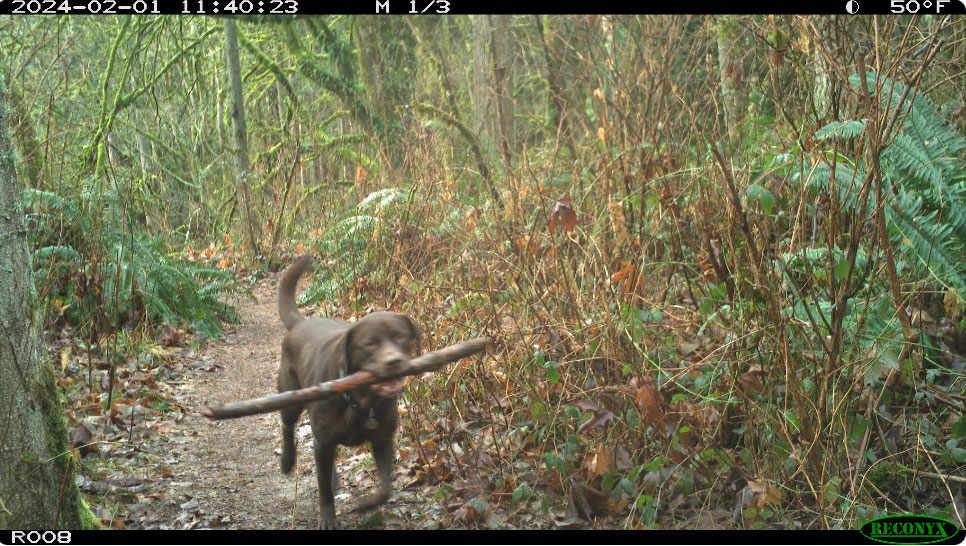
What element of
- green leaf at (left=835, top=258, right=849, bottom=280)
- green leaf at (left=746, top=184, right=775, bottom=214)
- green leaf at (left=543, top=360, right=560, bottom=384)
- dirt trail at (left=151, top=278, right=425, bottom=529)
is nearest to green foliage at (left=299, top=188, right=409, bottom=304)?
dirt trail at (left=151, top=278, right=425, bottom=529)

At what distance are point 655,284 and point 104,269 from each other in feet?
16.1

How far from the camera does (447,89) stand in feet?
28.6

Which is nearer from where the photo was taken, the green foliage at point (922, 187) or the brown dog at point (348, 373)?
the brown dog at point (348, 373)

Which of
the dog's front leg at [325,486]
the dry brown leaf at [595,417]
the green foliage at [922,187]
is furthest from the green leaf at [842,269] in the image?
the dog's front leg at [325,486]

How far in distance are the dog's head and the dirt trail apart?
3.07 ft

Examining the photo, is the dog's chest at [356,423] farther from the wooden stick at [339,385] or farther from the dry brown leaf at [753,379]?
the dry brown leaf at [753,379]

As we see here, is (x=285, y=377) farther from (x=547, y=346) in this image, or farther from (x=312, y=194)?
(x=312, y=194)

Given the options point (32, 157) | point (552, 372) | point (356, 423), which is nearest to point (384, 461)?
point (356, 423)

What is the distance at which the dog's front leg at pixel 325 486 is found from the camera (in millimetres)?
3990

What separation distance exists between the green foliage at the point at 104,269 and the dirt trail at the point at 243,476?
3.12 feet

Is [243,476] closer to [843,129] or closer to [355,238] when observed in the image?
[355,238]

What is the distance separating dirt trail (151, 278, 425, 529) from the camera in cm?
414

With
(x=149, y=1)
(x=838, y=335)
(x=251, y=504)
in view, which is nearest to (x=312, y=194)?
(x=149, y=1)

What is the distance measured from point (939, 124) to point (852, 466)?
2.11 m
